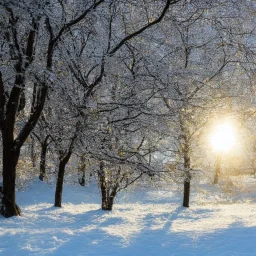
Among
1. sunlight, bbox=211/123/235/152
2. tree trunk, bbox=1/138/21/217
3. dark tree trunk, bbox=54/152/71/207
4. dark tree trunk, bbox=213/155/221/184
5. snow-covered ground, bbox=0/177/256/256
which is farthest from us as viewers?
dark tree trunk, bbox=213/155/221/184

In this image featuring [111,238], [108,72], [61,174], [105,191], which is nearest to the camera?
[111,238]

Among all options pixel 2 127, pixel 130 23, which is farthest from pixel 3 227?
pixel 130 23

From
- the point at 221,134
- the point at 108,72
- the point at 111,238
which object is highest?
the point at 108,72

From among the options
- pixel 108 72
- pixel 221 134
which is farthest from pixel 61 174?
pixel 221 134

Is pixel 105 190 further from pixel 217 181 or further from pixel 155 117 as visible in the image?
pixel 217 181

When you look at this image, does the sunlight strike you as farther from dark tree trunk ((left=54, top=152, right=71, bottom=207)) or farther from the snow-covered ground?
the snow-covered ground

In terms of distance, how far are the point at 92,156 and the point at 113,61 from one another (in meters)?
2.69

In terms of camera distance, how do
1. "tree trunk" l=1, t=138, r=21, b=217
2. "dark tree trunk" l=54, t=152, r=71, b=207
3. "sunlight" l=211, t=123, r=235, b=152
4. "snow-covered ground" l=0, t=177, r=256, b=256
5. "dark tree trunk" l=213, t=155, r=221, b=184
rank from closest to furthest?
"snow-covered ground" l=0, t=177, r=256, b=256 → "tree trunk" l=1, t=138, r=21, b=217 → "dark tree trunk" l=54, t=152, r=71, b=207 → "sunlight" l=211, t=123, r=235, b=152 → "dark tree trunk" l=213, t=155, r=221, b=184

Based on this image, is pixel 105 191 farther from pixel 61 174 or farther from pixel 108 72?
pixel 108 72

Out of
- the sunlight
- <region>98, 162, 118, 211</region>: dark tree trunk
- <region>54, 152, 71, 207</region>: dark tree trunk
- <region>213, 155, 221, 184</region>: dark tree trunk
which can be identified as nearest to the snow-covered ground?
<region>98, 162, 118, 211</region>: dark tree trunk

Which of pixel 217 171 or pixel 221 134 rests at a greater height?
pixel 221 134

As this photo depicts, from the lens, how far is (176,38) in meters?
10.9

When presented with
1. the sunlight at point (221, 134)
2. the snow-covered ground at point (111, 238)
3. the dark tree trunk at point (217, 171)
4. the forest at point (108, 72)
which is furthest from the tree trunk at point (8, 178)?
the dark tree trunk at point (217, 171)

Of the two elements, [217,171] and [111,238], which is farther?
[217,171]
